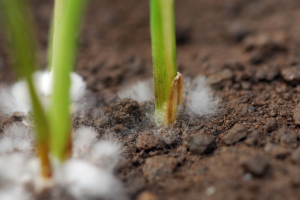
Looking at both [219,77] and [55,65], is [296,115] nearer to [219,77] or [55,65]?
[219,77]

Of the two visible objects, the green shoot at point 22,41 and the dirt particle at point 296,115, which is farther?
the dirt particle at point 296,115

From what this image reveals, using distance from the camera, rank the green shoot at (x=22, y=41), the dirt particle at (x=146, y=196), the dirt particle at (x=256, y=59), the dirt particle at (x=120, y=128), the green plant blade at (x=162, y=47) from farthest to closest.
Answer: the dirt particle at (x=256, y=59)
the dirt particle at (x=120, y=128)
the green plant blade at (x=162, y=47)
the dirt particle at (x=146, y=196)
the green shoot at (x=22, y=41)

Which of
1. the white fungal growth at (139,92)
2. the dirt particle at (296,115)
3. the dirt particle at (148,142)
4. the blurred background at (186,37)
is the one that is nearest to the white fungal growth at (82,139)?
the dirt particle at (148,142)

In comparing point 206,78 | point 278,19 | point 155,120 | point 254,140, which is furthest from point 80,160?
point 278,19

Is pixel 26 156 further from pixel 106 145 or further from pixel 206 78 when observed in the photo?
pixel 206 78

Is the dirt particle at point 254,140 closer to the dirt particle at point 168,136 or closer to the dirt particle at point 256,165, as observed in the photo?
the dirt particle at point 256,165

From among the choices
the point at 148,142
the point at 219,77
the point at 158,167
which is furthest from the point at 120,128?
the point at 219,77

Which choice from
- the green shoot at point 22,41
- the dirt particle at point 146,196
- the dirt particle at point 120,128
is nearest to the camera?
the green shoot at point 22,41
